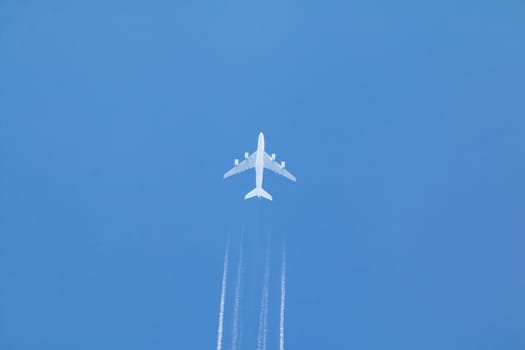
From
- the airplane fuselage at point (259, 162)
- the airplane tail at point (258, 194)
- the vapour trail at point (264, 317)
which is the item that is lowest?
the vapour trail at point (264, 317)

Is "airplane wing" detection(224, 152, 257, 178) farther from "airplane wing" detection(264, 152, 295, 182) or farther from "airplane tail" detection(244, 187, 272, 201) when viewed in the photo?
"airplane tail" detection(244, 187, 272, 201)

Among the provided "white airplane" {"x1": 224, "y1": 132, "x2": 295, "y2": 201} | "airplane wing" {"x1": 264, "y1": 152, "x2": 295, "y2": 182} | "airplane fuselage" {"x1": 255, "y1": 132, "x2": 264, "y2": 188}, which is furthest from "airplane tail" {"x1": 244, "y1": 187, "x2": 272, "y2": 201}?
"airplane wing" {"x1": 264, "y1": 152, "x2": 295, "y2": 182}

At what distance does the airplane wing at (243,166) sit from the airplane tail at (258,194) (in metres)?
0.90

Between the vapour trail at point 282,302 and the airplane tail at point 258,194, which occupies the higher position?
the airplane tail at point 258,194

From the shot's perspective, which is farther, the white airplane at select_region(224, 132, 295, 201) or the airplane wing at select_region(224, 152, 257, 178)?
the airplane wing at select_region(224, 152, 257, 178)

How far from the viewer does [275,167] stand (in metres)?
18.5

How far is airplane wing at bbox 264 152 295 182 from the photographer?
60.0ft

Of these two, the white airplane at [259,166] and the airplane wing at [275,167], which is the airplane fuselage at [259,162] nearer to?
the white airplane at [259,166]

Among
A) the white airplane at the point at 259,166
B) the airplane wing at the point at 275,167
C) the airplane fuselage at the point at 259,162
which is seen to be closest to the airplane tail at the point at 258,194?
the white airplane at the point at 259,166

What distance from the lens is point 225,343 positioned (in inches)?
698

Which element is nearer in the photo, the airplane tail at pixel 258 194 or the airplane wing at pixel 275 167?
the airplane tail at pixel 258 194

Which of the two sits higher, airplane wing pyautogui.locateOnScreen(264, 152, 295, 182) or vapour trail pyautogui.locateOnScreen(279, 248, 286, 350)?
airplane wing pyautogui.locateOnScreen(264, 152, 295, 182)

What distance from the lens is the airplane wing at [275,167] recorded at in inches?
720

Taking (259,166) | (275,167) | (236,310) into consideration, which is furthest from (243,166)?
(236,310)
